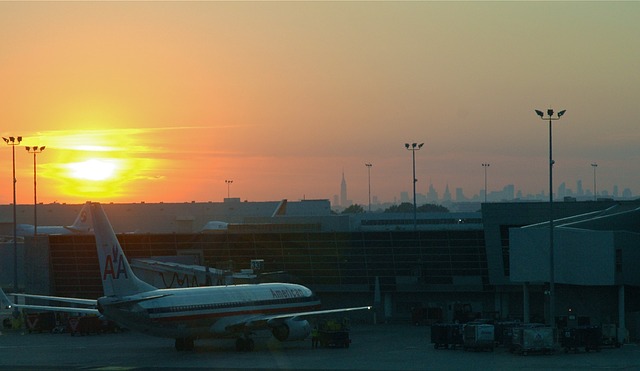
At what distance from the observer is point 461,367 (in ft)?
173

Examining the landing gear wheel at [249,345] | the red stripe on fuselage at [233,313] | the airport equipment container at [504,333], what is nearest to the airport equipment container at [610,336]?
the airport equipment container at [504,333]

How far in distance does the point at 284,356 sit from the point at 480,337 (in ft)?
39.6

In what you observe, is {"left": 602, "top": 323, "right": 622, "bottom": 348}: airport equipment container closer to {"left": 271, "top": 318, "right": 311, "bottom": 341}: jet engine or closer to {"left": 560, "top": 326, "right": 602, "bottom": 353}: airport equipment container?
{"left": 560, "top": 326, "right": 602, "bottom": 353}: airport equipment container

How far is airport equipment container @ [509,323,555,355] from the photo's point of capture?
59.4 m

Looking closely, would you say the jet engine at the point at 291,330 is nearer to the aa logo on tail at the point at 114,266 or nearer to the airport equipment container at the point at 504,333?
the aa logo on tail at the point at 114,266

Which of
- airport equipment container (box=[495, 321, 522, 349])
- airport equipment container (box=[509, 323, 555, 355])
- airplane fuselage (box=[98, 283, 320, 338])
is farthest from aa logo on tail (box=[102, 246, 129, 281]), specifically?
airport equipment container (box=[509, 323, 555, 355])

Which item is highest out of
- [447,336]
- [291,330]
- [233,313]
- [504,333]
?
[233,313]

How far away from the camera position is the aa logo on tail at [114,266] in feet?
198

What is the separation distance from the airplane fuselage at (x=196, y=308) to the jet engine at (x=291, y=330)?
1.77 metres

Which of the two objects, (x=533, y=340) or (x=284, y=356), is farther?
(x=284, y=356)

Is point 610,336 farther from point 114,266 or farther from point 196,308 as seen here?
point 114,266

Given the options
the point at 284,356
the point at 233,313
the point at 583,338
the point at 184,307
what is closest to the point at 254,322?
the point at 233,313

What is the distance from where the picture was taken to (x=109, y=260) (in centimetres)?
6047

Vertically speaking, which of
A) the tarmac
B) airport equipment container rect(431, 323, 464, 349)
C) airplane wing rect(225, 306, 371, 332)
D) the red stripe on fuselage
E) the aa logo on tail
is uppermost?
the aa logo on tail
